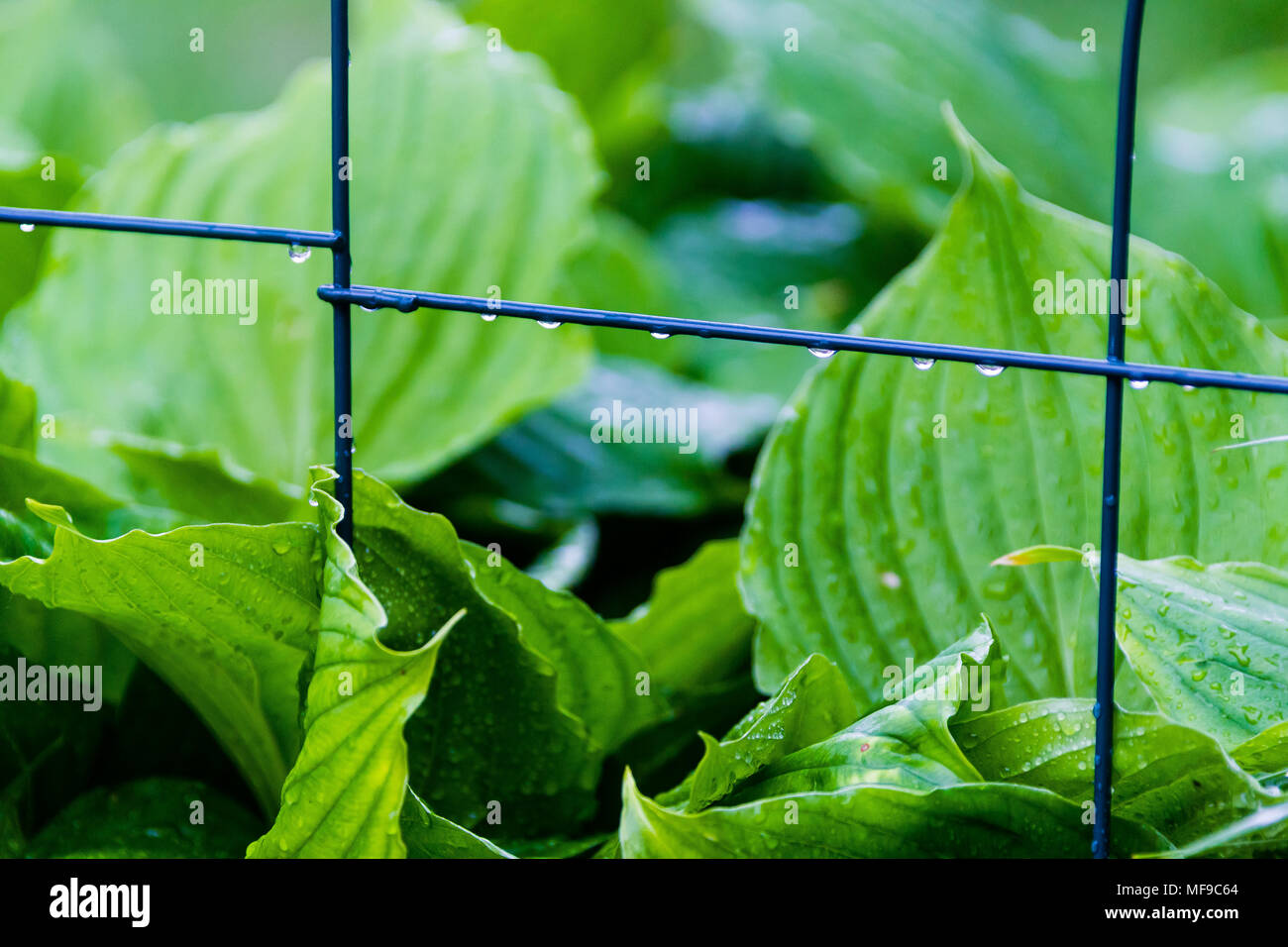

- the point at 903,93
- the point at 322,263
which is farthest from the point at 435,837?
the point at 903,93

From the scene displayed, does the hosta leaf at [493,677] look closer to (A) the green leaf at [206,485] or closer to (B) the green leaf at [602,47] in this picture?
(A) the green leaf at [206,485]

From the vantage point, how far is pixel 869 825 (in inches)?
12.6

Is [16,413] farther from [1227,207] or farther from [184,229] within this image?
[1227,207]

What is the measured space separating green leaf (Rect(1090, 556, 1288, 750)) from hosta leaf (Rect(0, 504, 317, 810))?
24 cm

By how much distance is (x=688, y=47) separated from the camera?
1.36 m

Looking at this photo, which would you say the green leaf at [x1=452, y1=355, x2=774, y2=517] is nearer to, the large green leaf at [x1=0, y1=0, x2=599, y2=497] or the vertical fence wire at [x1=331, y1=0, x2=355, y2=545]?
the large green leaf at [x1=0, y1=0, x2=599, y2=497]

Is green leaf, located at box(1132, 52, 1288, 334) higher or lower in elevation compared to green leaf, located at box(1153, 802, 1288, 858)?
higher

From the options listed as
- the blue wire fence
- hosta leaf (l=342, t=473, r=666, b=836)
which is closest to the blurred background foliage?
hosta leaf (l=342, t=473, r=666, b=836)

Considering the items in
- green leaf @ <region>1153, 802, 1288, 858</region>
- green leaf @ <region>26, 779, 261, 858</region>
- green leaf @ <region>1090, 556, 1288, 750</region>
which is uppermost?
green leaf @ <region>1090, 556, 1288, 750</region>

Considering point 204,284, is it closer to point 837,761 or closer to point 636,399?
point 636,399

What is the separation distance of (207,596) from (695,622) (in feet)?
0.68

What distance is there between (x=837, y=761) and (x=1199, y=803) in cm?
10

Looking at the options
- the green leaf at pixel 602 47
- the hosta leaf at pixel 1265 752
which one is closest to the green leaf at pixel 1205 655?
the hosta leaf at pixel 1265 752

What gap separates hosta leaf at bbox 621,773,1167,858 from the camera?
1.03ft
